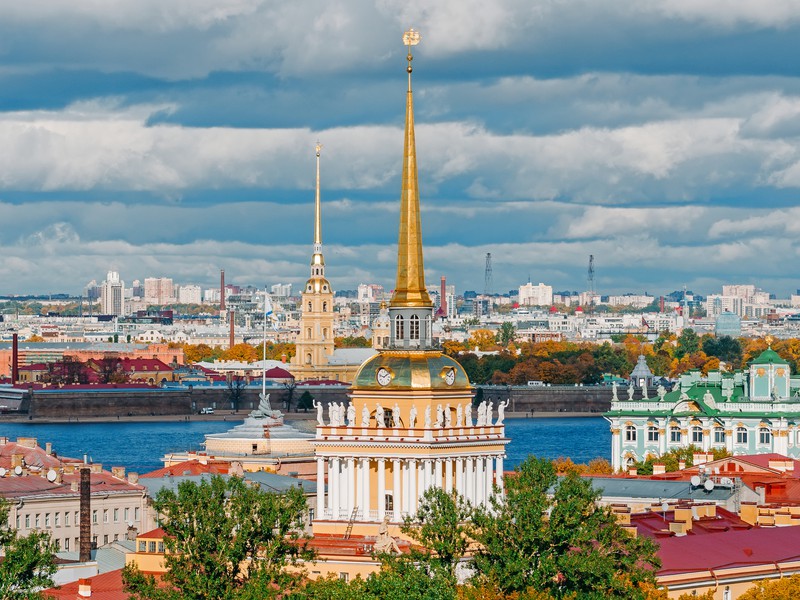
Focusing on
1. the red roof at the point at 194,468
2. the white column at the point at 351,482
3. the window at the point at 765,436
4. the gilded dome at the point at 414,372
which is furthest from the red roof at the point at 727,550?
the window at the point at 765,436

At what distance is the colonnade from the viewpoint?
3434cm

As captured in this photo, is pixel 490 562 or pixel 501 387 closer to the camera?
pixel 490 562

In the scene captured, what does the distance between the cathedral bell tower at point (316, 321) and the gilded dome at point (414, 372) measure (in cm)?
13853

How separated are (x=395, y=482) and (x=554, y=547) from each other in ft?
11.0

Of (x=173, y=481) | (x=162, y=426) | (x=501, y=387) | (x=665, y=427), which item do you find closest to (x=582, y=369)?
(x=501, y=387)

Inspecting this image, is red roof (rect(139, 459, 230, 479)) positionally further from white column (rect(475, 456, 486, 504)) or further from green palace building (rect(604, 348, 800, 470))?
white column (rect(475, 456, 486, 504))

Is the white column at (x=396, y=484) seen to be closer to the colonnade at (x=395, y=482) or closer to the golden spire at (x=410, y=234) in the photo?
the colonnade at (x=395, y=482)

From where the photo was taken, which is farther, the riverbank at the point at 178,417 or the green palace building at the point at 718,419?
the riverbank at the point at 178,417

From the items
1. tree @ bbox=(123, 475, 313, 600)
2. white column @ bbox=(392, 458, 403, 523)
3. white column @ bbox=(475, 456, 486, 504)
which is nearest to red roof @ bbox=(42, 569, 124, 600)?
tree @ bbox=(123, 475, 313, 600)

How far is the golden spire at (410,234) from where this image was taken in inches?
1415

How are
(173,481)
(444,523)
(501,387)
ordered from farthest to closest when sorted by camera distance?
1. (501,387)
2. (173,481)
3. (444,523)

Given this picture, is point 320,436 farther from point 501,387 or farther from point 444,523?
point 501,387

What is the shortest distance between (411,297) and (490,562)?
17.7 feet

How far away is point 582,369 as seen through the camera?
604 ft
